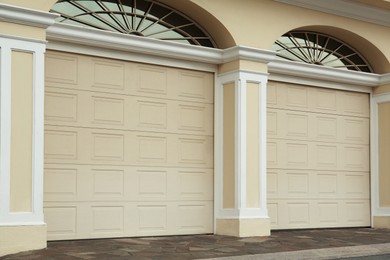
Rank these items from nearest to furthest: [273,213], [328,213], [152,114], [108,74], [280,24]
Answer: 1. [108,74]
2. [152,114]
3. [280,24]
4. [273,213]
5. [328,213]

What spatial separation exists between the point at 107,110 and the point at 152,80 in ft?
3.05

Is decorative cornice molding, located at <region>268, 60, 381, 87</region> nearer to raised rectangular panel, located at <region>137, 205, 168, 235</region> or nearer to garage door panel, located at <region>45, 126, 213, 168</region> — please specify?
garage door panel, located at <region>45, 126, 213, 168</region>

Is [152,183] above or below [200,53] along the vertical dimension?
below

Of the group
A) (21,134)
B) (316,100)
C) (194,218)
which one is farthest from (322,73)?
(21,134)

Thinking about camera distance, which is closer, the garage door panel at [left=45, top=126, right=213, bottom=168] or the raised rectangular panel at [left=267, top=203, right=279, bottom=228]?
the garage door panel at [left=45, top=126, right=213, bottom=168]

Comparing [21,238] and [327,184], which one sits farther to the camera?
[327,184]

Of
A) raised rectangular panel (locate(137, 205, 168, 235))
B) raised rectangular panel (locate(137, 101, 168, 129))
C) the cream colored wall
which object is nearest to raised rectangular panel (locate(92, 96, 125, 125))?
raised rectangular panel (locate(137, 101, 168, 129))

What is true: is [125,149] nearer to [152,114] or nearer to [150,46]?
[152,114]

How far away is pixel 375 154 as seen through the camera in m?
12.8

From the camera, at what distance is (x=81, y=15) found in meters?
9.63

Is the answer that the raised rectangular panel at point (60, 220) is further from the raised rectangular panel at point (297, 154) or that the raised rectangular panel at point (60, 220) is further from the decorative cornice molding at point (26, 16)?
the raised rectangular panel at point (297, 154)

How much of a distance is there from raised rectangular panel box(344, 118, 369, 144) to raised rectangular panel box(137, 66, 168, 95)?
13.5 feet

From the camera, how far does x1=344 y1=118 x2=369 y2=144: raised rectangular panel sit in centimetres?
1260

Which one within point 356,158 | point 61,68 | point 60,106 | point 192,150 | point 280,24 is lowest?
point 356,158
